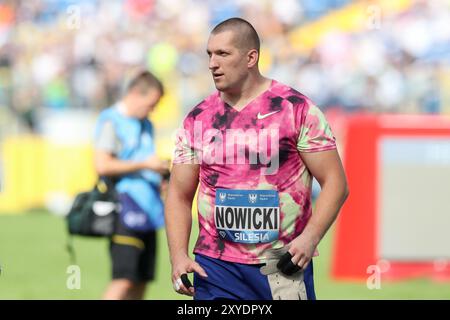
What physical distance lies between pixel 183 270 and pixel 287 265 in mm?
536

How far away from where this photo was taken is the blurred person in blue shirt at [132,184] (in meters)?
8.03

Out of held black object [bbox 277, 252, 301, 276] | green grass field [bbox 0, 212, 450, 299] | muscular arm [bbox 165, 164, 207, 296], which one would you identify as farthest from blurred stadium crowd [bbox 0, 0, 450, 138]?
held black object [bbox 277, 252, 301, 276]

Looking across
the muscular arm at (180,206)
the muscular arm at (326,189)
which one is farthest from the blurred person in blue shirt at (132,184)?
the muscular arm at (326,189)

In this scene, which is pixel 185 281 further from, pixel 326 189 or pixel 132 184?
pixel 132 184

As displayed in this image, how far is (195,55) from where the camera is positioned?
21.7 m

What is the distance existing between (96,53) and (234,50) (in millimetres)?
16499

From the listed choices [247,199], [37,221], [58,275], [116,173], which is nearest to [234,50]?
[247,199]

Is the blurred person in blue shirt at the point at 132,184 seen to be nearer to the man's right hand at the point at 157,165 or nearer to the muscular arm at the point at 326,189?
the man's right hand at the point at 157,165

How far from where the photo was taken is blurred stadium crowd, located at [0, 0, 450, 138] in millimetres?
20234

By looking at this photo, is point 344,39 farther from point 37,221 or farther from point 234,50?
point 234,50

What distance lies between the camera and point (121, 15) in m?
23.2

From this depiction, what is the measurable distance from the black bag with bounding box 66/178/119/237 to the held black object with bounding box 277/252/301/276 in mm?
2953

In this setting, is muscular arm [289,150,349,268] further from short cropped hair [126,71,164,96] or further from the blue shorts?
short cropped hair [126,71,164,96]

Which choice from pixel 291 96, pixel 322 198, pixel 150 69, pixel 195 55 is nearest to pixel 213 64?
pixel 291 96
